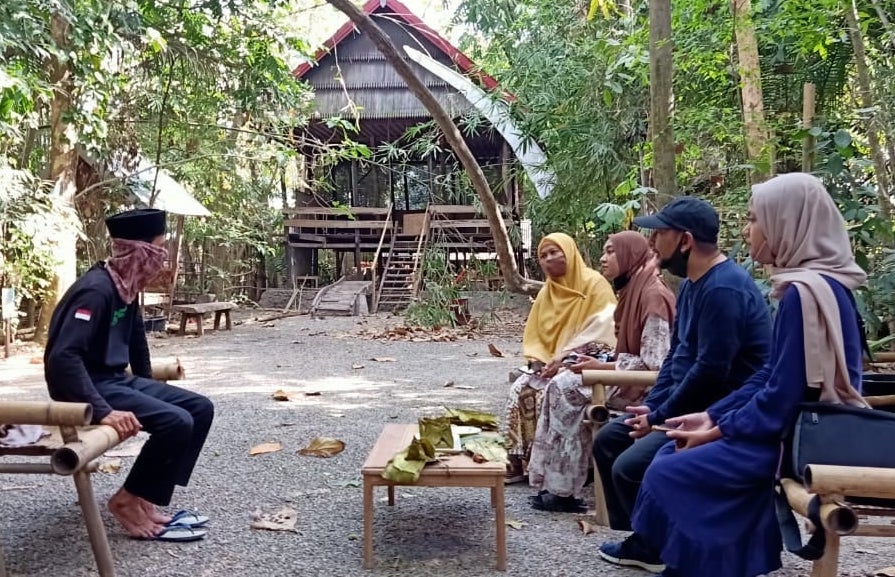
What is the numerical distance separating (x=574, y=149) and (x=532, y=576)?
7.52 m

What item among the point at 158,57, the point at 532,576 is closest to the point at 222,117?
the point at 158,57

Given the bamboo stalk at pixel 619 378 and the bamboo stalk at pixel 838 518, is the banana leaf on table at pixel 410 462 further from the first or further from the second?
the bamboo stalk at pixel 838 518

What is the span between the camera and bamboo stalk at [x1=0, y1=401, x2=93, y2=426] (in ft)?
9.39

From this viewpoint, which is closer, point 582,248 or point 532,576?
point 532,576

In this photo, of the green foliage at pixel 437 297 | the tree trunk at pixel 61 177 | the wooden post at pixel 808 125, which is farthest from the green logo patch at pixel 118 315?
the green foliage at pixel 437 297

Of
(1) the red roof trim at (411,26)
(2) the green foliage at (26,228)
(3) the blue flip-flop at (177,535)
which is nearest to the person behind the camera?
(3) the blue flip-flop at (177,535)

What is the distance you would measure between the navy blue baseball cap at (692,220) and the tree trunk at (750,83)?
103 inches

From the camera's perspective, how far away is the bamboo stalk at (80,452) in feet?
9.39

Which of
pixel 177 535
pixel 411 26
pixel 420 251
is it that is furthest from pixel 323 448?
pixel 411 26

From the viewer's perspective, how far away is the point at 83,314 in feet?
11.3

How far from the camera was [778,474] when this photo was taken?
103 inches

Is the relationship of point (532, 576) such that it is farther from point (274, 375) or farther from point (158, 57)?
point (158, 57)

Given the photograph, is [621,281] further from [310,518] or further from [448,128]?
[448,128]

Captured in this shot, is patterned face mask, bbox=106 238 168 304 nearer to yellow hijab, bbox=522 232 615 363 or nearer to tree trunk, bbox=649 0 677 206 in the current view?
yellow hijab, bbox=522 232 615 363
